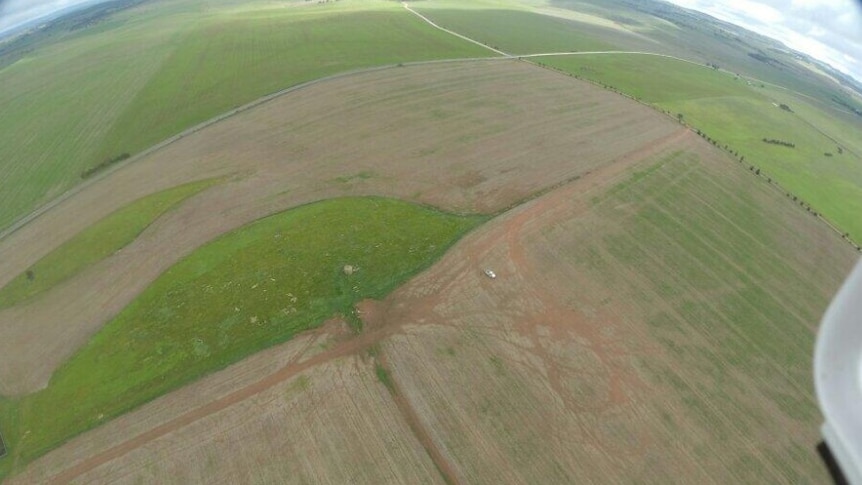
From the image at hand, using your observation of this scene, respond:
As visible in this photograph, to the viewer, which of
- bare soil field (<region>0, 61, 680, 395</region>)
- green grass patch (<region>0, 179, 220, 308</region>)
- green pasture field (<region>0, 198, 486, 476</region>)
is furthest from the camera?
green grass patch (<region>0, 179, 220, 308</region>)

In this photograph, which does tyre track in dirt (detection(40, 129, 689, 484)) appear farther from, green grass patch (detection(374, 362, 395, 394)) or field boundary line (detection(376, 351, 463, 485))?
green grass patch (detection(374, 362, 395, 394))

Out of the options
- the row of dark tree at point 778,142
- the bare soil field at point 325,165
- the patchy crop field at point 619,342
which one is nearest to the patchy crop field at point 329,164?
the bare soil field at point 325,165

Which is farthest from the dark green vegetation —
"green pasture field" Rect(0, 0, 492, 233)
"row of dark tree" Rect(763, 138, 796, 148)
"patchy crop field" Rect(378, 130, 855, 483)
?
"patchy crop field" Rect(378, 130, 855, 483)

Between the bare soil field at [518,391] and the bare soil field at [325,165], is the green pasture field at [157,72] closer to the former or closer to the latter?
the bare soil field at [325,165]

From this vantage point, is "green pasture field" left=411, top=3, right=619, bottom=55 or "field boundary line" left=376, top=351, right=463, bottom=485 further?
"green pasture field" left=411, top=3, right=619, bottom=55

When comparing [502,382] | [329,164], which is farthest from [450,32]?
[502,382]

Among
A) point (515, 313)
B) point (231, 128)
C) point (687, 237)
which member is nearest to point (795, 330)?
point (687, 237)

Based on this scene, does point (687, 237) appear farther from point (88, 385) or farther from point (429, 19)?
point (429, 19)
